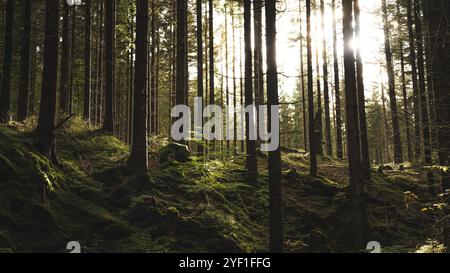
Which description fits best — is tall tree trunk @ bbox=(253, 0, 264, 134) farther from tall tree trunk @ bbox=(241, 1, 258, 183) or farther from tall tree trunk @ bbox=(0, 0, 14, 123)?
tall tree trunk @ bbox=(0, 0, 14, 123)

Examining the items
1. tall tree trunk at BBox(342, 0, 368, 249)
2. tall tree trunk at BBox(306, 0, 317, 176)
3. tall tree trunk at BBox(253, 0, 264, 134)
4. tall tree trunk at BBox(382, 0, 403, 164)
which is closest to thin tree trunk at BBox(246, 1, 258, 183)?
tall tree trunk at BBox(253, 0, 264, 134)

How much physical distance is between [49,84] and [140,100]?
276 centimetres

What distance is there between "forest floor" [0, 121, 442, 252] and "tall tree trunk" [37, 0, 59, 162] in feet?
1.67

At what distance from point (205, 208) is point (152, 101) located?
15420 millimetres

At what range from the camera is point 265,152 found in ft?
71.5

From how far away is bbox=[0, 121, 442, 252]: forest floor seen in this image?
8789 mm

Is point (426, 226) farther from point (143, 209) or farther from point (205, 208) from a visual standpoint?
point (143, 209)

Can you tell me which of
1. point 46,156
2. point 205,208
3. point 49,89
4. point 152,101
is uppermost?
point 152,101

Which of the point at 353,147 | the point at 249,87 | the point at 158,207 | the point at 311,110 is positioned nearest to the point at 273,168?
the point at 158,207

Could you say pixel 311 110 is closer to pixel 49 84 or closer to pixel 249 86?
pixel 249 86

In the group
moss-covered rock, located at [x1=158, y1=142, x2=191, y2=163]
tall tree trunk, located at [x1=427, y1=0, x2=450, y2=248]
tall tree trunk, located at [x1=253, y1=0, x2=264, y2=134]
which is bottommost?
moss-covered rock, located at [x1=158, y1=142, x2=191, y2=163]

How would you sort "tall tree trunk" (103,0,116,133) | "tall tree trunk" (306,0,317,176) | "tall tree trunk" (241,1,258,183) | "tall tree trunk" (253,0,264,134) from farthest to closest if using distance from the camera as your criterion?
"tall tree trunk" (253,0,264,134), "tall tree trunk" (103,0,116,133), "tall tree trunk" (306,0,317,176), "tall tree trunk" (241,1,258,183)
